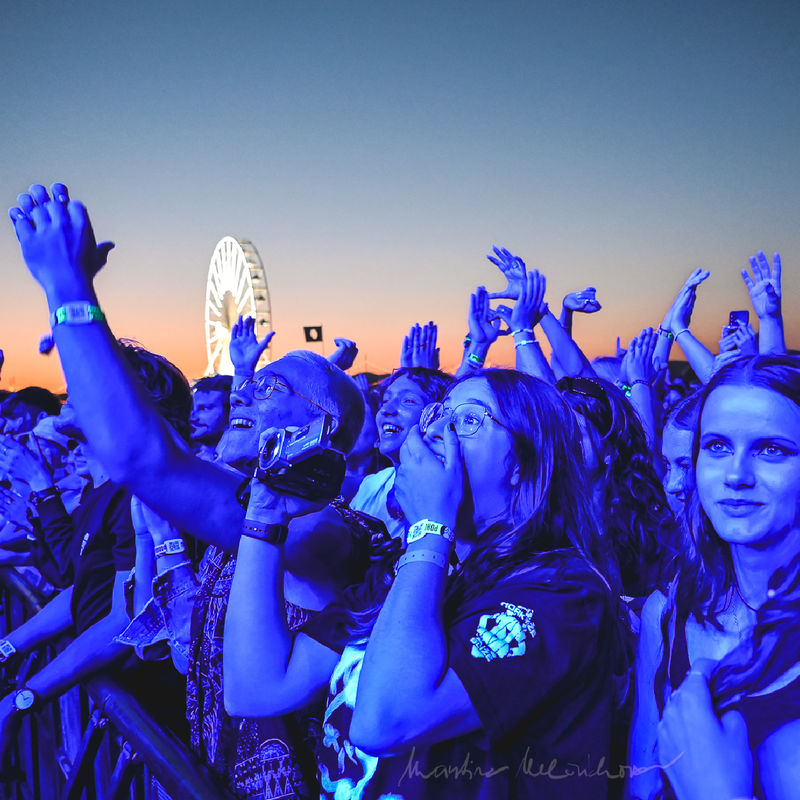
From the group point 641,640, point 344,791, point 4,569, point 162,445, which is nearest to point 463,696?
point 344,791

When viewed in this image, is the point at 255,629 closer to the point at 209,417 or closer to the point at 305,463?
the point at 305,463

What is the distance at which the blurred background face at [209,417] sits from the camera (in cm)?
462

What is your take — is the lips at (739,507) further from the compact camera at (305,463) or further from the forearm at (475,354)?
the forearm at (475,354)

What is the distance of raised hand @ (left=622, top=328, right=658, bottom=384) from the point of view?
13.9ft

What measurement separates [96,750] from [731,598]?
195 cm

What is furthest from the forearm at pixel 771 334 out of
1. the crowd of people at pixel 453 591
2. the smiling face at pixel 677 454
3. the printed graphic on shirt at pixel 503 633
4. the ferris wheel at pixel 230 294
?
the ferris wheel at pixel 230 294

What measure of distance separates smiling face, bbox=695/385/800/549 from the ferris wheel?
14277mm

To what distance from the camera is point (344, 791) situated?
4.68ft

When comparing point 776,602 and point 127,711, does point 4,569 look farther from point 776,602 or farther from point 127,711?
point 776,602

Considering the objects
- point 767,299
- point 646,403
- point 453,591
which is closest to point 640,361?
point 646,403

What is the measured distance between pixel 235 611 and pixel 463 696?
0.56 meters

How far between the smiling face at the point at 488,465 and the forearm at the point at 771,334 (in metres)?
2.30

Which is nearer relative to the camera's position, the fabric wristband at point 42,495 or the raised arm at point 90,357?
the raised arm at point 90,357

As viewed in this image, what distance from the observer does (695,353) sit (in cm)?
405
